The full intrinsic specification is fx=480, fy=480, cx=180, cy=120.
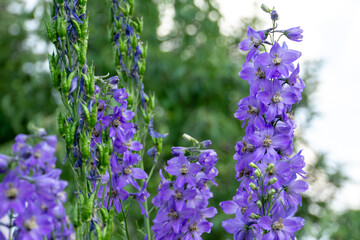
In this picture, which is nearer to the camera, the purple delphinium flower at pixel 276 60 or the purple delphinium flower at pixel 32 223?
the purple delphinium flower at pixel 32 223

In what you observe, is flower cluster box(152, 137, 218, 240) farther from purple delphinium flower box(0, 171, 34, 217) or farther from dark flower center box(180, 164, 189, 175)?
purple delphinium flower box(0, 171, 34, 217)

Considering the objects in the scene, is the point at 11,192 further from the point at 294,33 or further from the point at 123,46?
the point at 294,33

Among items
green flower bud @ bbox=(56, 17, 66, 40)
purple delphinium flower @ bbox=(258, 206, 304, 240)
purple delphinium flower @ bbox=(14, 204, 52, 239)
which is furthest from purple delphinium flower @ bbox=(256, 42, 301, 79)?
purple delphinium flower @ bbox=(14, 204, 52, 239)

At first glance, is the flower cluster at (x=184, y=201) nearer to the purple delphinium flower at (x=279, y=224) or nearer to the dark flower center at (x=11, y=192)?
the purple delphinium flower at (x=279, y=224)

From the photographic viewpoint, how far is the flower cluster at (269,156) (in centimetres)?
78

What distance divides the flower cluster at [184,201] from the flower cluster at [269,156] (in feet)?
0.16

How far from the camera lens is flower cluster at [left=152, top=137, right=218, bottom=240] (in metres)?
0.83

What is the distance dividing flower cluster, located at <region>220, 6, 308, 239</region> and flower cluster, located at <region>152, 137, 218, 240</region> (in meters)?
0.05

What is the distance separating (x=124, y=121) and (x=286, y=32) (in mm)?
355

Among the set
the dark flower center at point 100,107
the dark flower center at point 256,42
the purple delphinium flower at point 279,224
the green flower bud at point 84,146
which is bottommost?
the purple delphinium flower at point 279,224

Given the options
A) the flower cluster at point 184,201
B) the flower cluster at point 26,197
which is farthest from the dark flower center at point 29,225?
the flower cluster at point 184,201

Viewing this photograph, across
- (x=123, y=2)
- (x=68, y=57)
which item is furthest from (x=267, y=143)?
(x=123, y=2)

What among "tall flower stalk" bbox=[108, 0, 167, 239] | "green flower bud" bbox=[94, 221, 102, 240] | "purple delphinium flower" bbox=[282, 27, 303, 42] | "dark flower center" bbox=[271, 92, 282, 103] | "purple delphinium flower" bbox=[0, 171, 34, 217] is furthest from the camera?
"tall flower stalk" bbox=[108, 0, 167, 239]

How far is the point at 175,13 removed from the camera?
3.82m
